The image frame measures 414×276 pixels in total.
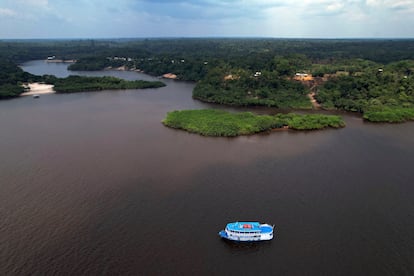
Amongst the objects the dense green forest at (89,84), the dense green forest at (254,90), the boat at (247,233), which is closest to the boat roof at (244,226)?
the boat at (247,233)

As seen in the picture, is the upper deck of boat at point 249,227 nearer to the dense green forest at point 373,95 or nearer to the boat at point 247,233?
the boat at point 247,233

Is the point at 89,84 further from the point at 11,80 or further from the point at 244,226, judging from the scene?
the point at 244,226

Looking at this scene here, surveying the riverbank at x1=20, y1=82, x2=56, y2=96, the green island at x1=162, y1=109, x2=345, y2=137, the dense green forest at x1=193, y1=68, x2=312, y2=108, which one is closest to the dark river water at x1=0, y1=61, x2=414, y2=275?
the green island at x1=162, y1=109, x2=345, y2=137

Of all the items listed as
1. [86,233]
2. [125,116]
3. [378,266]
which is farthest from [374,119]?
[86,233]

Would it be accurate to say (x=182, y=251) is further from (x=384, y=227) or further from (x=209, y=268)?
(x=384, y=227)

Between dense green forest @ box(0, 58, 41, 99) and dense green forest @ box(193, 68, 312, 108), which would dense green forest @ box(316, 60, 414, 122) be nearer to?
dense green forest @ box(193, 68, 312, 108)
